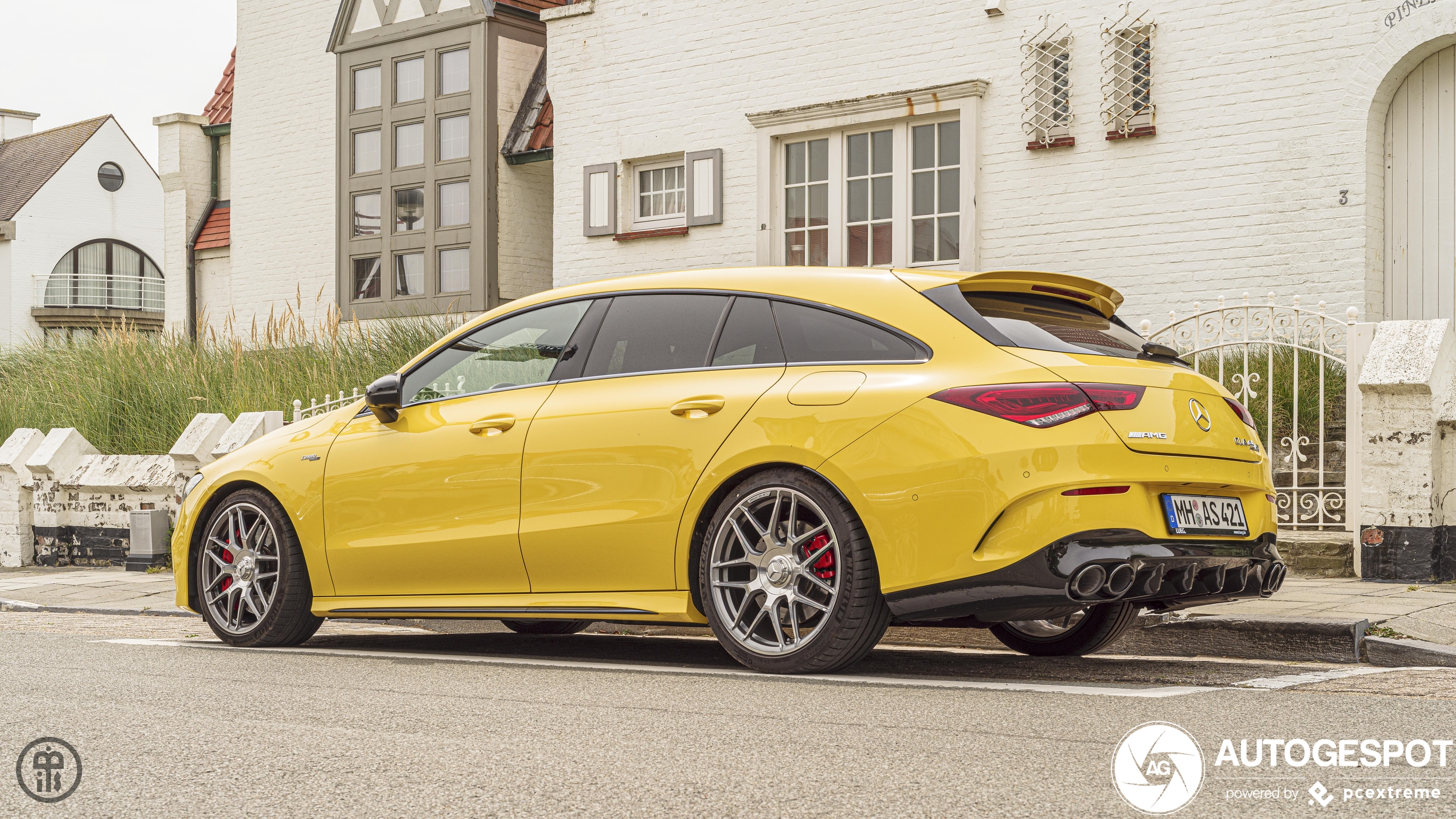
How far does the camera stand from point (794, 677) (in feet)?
17.7

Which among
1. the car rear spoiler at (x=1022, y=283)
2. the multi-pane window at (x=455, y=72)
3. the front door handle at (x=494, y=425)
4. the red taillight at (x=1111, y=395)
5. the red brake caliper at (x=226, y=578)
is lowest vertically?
the red brake caliper at (x=226, y=578)

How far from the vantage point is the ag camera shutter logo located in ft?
11.4

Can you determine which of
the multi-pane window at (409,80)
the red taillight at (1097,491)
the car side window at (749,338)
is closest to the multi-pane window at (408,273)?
the multi-pane window at (409,80)

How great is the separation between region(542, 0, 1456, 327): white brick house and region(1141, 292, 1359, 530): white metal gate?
2621 millimetres

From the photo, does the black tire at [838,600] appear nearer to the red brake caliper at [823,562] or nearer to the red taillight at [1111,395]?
the red brake caliper at [823,562]

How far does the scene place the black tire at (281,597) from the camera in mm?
7004

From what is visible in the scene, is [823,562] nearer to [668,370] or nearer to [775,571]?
[775,571]

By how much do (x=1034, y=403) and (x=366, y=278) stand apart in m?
18.4

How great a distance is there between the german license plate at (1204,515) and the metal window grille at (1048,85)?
9255 mm

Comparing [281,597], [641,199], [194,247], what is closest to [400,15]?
[194,247]

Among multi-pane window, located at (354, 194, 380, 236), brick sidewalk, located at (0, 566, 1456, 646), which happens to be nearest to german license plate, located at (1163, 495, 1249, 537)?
brick sidewalk, located at (0, 566, 1456, 646)

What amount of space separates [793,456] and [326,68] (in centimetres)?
1952

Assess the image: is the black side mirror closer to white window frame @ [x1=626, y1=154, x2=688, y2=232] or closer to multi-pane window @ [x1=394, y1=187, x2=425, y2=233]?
white window frame @ [x1=626, y1=154, x2=688, y2=232]

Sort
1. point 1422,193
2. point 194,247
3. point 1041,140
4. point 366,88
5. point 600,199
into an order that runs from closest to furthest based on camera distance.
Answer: point 1422,193, point 1041,140, point 600,199, point 366,88, point 194,247
